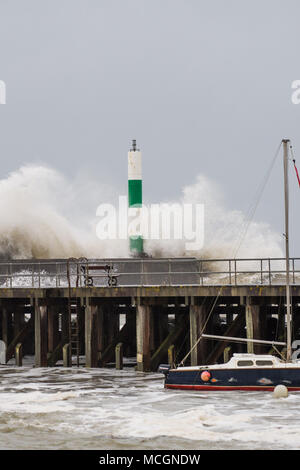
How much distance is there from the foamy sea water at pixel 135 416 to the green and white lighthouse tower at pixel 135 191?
102 ft

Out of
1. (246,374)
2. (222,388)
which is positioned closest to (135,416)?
(222,388)

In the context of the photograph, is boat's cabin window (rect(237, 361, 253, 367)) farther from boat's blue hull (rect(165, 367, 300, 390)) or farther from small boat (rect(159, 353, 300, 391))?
boat's blue hull (rect(165, 367, 300, 390))

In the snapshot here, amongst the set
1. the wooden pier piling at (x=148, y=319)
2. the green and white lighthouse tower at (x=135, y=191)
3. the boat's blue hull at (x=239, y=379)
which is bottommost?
the boat's blue hull at (x=239, y=379)

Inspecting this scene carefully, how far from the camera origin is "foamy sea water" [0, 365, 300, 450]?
80.7 feet

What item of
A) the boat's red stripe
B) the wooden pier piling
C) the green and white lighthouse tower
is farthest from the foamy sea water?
the green and white lighthouse tower

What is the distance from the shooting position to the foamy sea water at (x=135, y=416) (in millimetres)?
24609

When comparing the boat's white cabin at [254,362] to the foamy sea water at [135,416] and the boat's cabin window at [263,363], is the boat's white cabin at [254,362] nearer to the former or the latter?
the boat's cabin window at [263,363]

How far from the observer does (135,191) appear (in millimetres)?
67250

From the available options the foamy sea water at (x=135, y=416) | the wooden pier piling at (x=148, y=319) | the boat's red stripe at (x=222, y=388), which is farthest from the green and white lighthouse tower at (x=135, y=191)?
the boat's red stripe at (x=222, y=388)

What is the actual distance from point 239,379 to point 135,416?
5.54 metres

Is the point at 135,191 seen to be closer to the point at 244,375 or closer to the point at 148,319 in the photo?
the point at 148,319

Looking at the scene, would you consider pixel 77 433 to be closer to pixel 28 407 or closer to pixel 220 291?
pixel 28 407

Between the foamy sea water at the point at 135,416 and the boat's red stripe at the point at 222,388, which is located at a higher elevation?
the boat's red stripe at the point at 222,388
